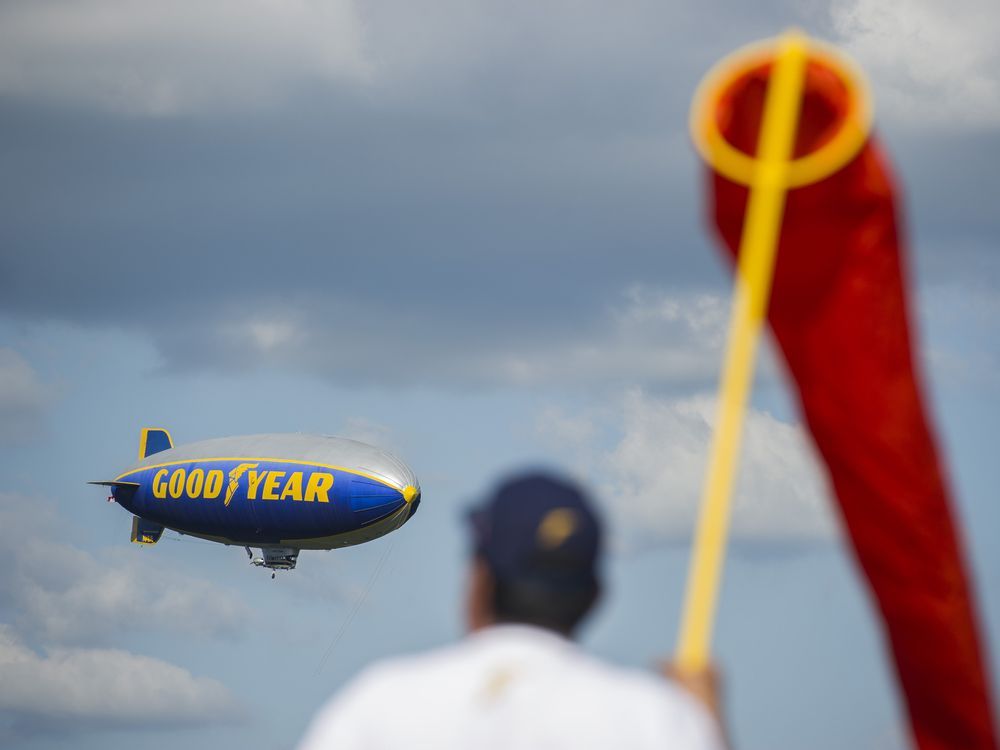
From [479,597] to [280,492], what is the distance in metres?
92.7

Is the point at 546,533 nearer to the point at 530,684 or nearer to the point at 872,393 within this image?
the point at 530,684

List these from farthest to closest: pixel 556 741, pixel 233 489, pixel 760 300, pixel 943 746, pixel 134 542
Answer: pixel 134 542 → pixel 233 489 → pixel 943 746 → pixel 760 300 → pixel 556 741

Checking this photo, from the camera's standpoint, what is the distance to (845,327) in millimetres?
6473

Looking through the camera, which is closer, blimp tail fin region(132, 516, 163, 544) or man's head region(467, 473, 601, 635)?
man's head region(467, 473, 601, 635)

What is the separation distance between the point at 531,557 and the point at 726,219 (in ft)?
6.59

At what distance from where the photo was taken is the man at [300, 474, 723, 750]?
15.4 feet

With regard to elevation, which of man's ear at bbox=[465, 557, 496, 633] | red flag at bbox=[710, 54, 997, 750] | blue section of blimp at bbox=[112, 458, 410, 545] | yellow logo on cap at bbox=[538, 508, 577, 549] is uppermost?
blue section of blimp at bbox=[112, 458, 410, 545]

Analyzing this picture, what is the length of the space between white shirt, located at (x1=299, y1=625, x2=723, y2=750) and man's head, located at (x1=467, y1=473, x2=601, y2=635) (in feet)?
0.82

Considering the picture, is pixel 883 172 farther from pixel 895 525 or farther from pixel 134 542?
pixel 134 542

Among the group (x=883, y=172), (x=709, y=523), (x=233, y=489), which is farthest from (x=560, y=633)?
(x=233, y=489)

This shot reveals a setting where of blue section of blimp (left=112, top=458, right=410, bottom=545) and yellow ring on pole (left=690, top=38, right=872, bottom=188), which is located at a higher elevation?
blue section of blimp (left=112, top=458, right=410, bottom=545)

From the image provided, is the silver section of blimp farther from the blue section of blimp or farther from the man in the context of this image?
the man

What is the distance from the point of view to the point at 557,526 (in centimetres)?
510

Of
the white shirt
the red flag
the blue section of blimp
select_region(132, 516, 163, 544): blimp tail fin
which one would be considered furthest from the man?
select_region(132, 516, 163, 544): blimp tail fin
